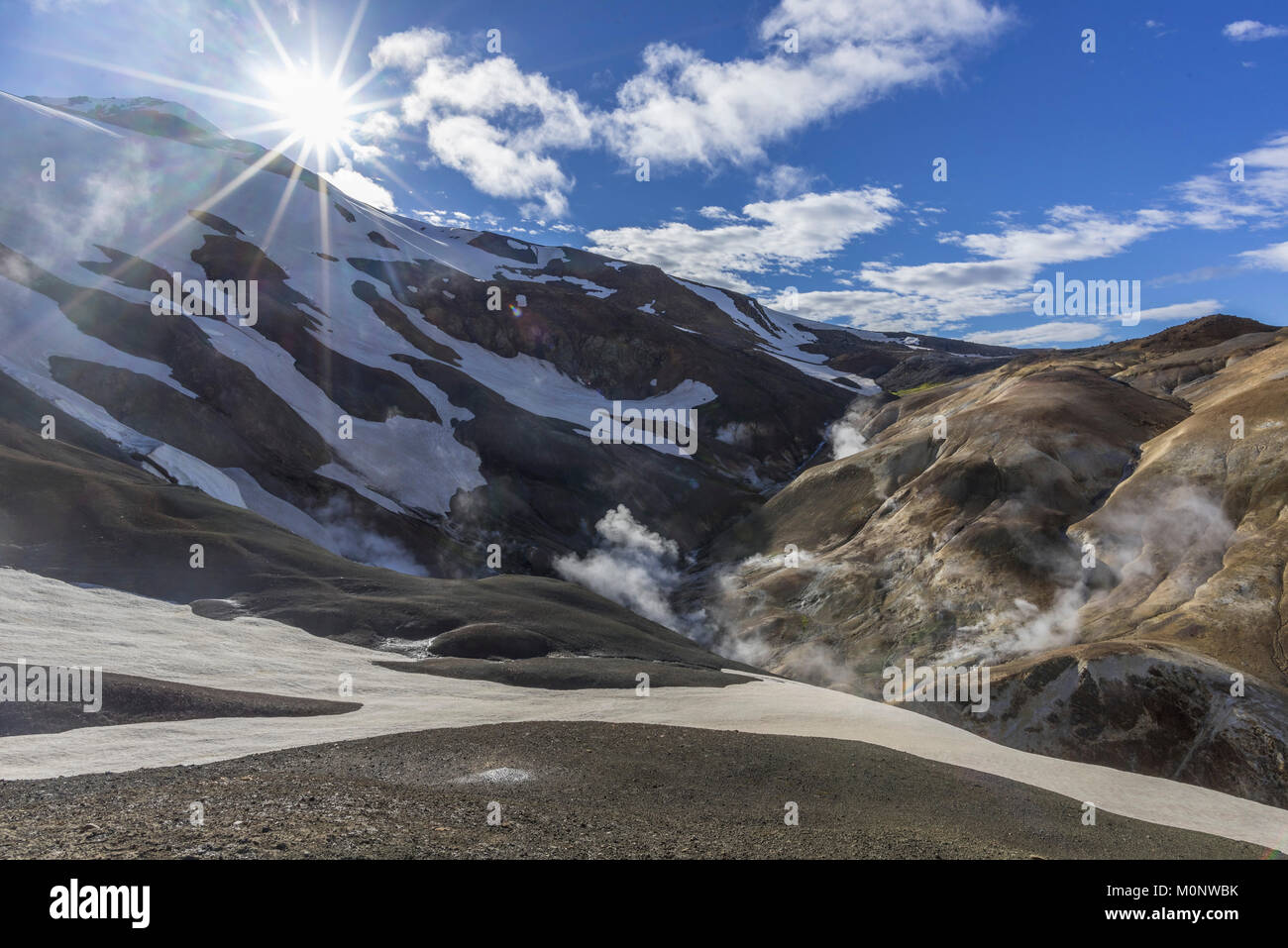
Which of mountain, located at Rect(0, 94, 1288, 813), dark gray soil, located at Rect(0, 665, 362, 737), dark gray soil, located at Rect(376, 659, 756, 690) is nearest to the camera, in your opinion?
dark gray soil, located at Rect(0, 665, 362, 737)

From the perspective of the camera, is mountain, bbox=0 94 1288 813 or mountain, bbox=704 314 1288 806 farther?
mountain, bbox=0 94 1288 813

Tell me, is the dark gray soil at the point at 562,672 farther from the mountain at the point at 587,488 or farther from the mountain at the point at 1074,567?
the mountain at the point at 1074,567

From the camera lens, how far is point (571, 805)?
1391 cm

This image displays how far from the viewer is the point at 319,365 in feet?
241

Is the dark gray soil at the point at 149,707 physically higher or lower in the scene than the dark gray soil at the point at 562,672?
higher

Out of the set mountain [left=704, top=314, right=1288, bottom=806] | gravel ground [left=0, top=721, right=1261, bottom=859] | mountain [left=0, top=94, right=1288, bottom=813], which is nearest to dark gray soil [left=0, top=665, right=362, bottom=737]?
mountain [left=0, top=94, right=1288, bottom=813]

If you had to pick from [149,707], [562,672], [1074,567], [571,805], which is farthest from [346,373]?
[571,805]

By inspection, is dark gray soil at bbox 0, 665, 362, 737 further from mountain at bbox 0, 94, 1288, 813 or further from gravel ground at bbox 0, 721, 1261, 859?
gravel ground at bbox 0, 721, 1261, 859

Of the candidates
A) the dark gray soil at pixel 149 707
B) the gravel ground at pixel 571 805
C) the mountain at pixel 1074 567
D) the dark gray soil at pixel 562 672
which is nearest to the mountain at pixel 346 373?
the mountain at pixel 1074 567

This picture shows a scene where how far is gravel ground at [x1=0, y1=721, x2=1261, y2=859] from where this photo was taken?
33.1 feet

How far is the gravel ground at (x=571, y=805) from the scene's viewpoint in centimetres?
1009

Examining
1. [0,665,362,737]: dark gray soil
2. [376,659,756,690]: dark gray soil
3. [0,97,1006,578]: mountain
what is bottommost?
[376,659,756,690]: dark gray soil

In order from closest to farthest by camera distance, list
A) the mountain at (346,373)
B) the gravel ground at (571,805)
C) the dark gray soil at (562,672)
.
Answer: the gravel ground at (571,805) < the dark gray soil at (562,672) < the mountain at (346,373)

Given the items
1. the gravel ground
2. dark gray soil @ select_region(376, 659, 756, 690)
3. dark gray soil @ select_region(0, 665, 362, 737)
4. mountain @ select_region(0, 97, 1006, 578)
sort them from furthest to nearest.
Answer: mountain @ select_region(0, 97, 1006, 578), dark gray soil @ select_region(376, 659, 756, 690), dark gray soil @ select_region(0, 665, 362, 737), the gravel ground
